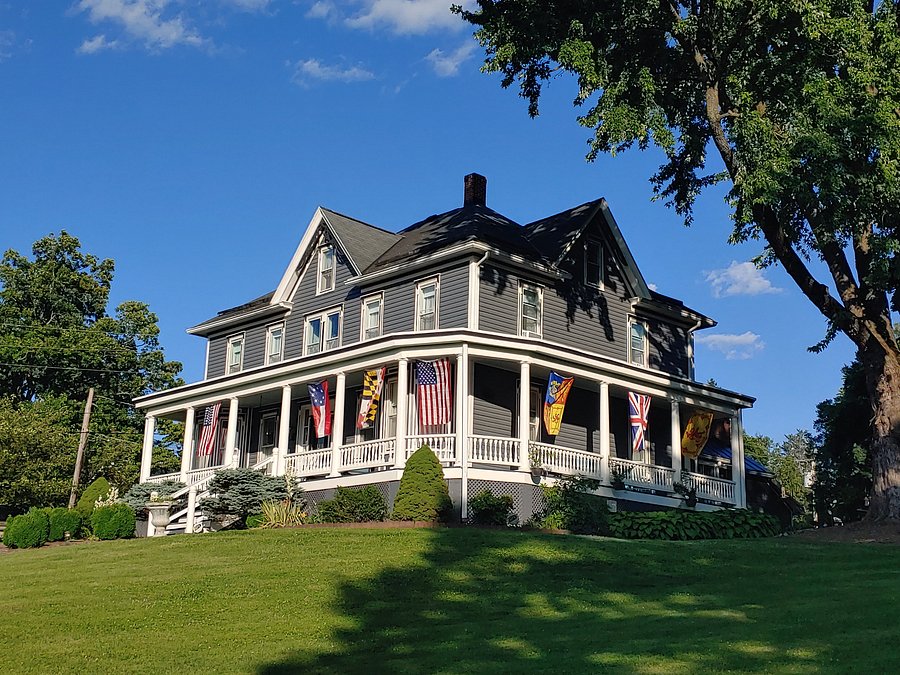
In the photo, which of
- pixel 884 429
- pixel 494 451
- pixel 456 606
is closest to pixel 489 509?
pixel 494 451

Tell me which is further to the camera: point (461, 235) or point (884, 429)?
point (461, 235)

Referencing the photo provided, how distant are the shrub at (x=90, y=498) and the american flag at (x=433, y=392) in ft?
36.6

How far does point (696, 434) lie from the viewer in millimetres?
32000

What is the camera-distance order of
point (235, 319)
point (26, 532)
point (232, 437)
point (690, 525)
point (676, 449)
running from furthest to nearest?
point (235, 319) → point (232, 437) → point (676, 449) → point (26, 532) → point (690, 525)

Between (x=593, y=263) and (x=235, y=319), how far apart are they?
46.3 ft

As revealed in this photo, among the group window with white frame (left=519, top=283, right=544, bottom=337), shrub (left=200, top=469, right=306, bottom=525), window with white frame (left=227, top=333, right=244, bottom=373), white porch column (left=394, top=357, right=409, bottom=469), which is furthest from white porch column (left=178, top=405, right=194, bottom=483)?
window with white frame (left=519, top=283, right=544, bottom=337)

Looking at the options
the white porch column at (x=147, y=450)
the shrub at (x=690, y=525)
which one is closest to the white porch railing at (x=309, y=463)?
the white porch column at (x=147, y=450)

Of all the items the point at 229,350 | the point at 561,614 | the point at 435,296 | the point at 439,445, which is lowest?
the point at 561,614

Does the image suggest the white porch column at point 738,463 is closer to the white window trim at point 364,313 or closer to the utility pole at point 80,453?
the white window trim at point 364,313

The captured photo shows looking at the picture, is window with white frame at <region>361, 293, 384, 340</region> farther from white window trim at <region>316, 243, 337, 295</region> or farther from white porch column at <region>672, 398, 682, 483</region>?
white porch column at <region>672, 398, 682, 483</region>

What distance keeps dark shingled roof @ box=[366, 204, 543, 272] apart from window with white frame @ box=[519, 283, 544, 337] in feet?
3.50

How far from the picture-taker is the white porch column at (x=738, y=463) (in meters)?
32.2

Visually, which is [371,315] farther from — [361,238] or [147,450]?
[147,450]

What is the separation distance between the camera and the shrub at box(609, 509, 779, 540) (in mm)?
25188
